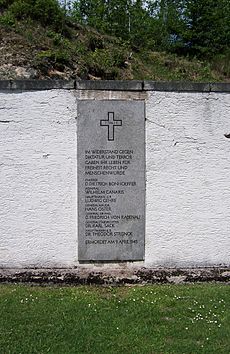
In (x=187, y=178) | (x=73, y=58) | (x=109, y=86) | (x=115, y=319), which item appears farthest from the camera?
(x=73, y=58)

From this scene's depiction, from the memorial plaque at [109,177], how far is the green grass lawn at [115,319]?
577 millimetres

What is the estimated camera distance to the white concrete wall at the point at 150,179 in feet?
17.9

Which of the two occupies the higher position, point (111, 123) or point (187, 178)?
point (111, 123)

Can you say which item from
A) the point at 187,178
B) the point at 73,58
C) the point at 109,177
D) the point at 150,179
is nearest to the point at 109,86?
the point at 109,177

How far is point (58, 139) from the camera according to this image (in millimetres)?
5461

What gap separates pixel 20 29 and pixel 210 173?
29.5 ft

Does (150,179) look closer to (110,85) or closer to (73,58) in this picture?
(110,85)

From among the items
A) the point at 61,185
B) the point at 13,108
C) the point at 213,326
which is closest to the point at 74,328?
the point at 213,326

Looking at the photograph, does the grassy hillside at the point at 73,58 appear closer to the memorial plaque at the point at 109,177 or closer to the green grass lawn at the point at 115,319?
the memorial plaque at the point at 109,177

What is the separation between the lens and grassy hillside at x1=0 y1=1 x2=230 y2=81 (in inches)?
420

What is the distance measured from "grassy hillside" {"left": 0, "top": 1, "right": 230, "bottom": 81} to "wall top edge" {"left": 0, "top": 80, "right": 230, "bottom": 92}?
4394mm

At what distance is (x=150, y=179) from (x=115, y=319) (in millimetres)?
1753

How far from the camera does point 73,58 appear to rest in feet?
40.3

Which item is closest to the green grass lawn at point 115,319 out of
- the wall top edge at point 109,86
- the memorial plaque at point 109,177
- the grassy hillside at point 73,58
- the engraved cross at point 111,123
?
the memorial plaque at point 109,177
